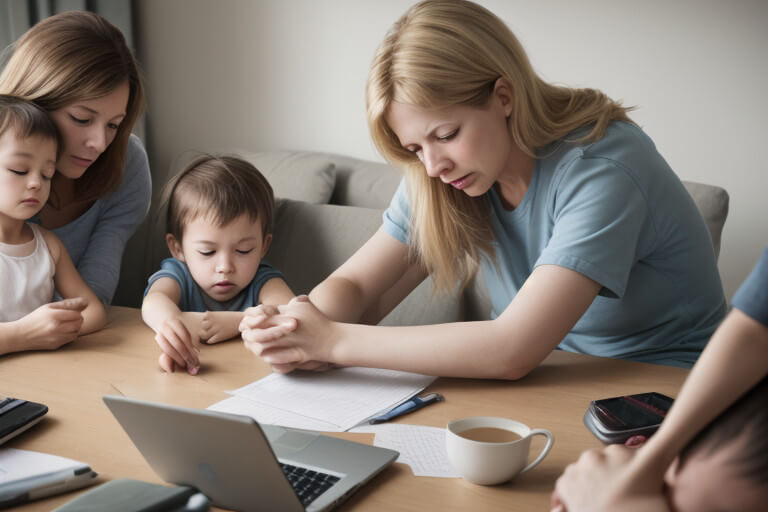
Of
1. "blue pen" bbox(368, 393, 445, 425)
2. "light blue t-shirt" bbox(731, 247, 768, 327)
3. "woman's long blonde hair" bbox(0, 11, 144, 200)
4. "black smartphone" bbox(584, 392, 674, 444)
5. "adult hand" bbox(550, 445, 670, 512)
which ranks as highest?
"woman's long blonde hair" bbox(0, 11, 144, 200)

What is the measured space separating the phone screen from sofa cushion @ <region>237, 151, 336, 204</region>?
150 cm

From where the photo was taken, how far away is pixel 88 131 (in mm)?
1596

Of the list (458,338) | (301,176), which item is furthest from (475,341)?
(301,176)

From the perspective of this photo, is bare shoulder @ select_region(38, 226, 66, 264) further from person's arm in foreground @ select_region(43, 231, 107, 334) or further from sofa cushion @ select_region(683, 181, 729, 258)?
sofa cushion @ select_region(683, 181, 729, 258)

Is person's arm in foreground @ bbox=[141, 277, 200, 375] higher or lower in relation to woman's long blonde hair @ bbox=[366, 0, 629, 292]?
lower

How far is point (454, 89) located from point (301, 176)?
128cm

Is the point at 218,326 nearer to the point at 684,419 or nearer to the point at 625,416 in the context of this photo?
the point at 625,416

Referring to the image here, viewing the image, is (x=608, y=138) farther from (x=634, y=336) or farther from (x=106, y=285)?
(x=106, y=285)

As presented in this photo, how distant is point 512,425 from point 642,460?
0.98 feet

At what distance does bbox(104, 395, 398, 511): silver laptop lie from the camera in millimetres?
741

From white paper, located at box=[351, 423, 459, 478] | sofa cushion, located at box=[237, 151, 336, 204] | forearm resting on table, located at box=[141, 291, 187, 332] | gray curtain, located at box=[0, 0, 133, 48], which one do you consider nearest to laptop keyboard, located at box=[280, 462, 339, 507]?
white paper, located at box=[351, 423, 459, 478]

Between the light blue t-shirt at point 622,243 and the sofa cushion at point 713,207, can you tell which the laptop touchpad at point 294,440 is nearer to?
the light blue t-shirt at point 622,243

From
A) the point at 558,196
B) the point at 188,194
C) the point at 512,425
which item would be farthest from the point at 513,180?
the point at 188,194

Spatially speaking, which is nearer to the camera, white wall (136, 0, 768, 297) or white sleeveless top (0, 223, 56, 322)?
white sleeveless top (0, 223, 56, 322)
